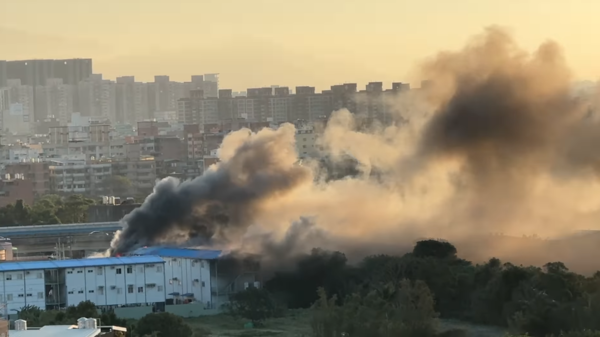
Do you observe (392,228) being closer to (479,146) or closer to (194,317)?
(479,146)

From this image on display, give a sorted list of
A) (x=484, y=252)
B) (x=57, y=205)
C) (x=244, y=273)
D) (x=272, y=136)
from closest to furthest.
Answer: (x=244, y=273) < (x=484, y=252) < (x=272, y=136) < (x=57, y=205)

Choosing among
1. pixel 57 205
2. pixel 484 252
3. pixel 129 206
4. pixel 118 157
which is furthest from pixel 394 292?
pixel 118 157

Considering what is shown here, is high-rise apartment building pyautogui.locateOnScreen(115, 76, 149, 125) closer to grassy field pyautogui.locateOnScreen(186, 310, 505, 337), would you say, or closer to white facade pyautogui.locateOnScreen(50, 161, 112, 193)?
white facade pyautogui.locateOnScreen(50, 161, 112, 193)

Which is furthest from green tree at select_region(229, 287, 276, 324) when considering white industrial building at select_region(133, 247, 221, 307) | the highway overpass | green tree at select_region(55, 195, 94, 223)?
green tree at select_region(55, 195, 94, 223)

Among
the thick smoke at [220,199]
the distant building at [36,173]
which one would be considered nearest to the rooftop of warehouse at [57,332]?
the thick smoke at [220,199]

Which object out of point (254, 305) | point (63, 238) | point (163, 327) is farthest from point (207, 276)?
point (63, 238)

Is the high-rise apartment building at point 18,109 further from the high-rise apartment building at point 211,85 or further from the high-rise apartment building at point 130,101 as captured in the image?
the high-rise apartment building at point 211,85

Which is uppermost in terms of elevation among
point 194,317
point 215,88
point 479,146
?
point 215,88
